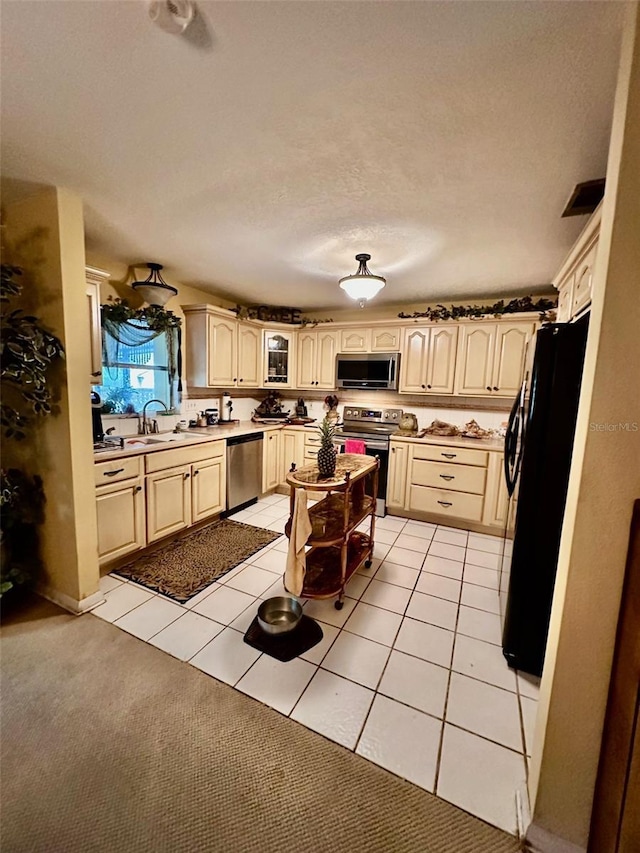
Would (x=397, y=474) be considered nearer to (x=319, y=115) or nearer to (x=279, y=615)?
(x=279, y=615)

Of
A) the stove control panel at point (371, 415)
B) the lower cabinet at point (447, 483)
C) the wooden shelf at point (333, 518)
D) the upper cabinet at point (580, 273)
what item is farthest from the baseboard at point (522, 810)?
the stove control panel at point (371, 415)

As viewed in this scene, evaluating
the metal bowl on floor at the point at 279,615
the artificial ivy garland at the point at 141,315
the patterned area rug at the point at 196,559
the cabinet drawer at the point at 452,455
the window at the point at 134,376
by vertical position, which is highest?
the artificial ivy garland at the point at 141,315

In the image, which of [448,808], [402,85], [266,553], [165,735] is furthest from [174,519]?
[402,85]

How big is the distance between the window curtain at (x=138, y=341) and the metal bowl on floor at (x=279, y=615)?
→ 8.00 ft

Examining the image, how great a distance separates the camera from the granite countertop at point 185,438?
2.39 meters

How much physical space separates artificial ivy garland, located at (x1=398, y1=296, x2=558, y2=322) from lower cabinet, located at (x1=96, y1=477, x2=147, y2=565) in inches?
128

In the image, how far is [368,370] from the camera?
405 centimetres

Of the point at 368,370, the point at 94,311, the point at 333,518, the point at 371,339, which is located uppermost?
the point at 371,339

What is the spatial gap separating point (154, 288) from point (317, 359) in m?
2.05

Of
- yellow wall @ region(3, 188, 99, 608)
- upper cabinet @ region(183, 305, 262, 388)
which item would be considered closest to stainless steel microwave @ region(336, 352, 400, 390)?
upper cabinet @ region(183, 305, 262, 388)

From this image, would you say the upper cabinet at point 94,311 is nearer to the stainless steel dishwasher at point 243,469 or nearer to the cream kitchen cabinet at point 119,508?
the cream kitchen cabinet at point 119,508

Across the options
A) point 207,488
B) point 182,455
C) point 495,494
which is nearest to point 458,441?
point 495,494

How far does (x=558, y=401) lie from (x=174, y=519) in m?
2.90

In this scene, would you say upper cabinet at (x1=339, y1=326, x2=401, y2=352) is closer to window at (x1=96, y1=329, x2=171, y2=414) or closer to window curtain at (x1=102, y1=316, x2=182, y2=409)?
window curtain at (x1=102, y1=316, x2=182, y2=409)
